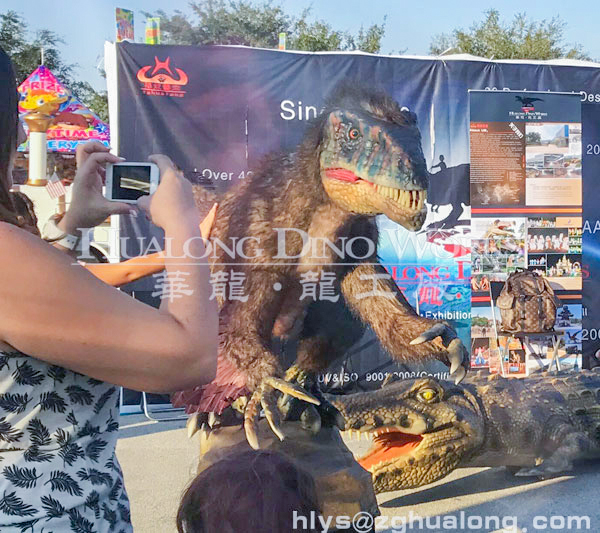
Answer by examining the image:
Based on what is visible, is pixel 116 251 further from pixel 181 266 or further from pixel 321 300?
pixel 181 266

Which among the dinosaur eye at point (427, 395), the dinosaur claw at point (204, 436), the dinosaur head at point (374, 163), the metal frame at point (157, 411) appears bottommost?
the metal frame at point (157, 411)

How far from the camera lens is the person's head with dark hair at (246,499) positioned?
1110 millimetres

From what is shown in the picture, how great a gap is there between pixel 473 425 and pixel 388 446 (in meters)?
0.40

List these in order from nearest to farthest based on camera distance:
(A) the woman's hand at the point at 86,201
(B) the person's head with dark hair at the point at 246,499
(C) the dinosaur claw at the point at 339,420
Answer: (B) the person's head with dark hair at the point at 246,499
(A) the woman's hand at the point at 86,201
(C) the dinosaur claw at the point at 339,420

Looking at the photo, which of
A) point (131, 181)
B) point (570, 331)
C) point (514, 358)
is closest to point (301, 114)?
point (514, 358)

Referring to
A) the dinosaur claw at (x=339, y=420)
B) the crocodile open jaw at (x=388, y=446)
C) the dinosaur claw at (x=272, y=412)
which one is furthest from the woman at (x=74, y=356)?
the crocodile open jaw at (x=388, y=446)

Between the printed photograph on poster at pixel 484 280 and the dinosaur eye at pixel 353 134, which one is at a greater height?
the dinosaur eye at pixel 353 134

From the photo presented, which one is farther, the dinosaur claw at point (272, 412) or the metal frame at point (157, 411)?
the metal frame at point (157, 411)

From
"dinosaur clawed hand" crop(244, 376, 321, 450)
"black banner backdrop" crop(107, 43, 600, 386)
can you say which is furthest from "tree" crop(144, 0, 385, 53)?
"dinosaur clawed hand" crop(244, 376, 321, 450)

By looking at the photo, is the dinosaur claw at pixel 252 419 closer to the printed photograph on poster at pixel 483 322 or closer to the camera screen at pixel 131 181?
the printed photograph on poster at pixel 483 322

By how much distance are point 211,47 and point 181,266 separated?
2.57 meters

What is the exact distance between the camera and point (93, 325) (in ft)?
2.73

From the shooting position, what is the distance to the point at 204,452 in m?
3.03

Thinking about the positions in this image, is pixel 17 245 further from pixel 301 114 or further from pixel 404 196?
pixel 301 114
